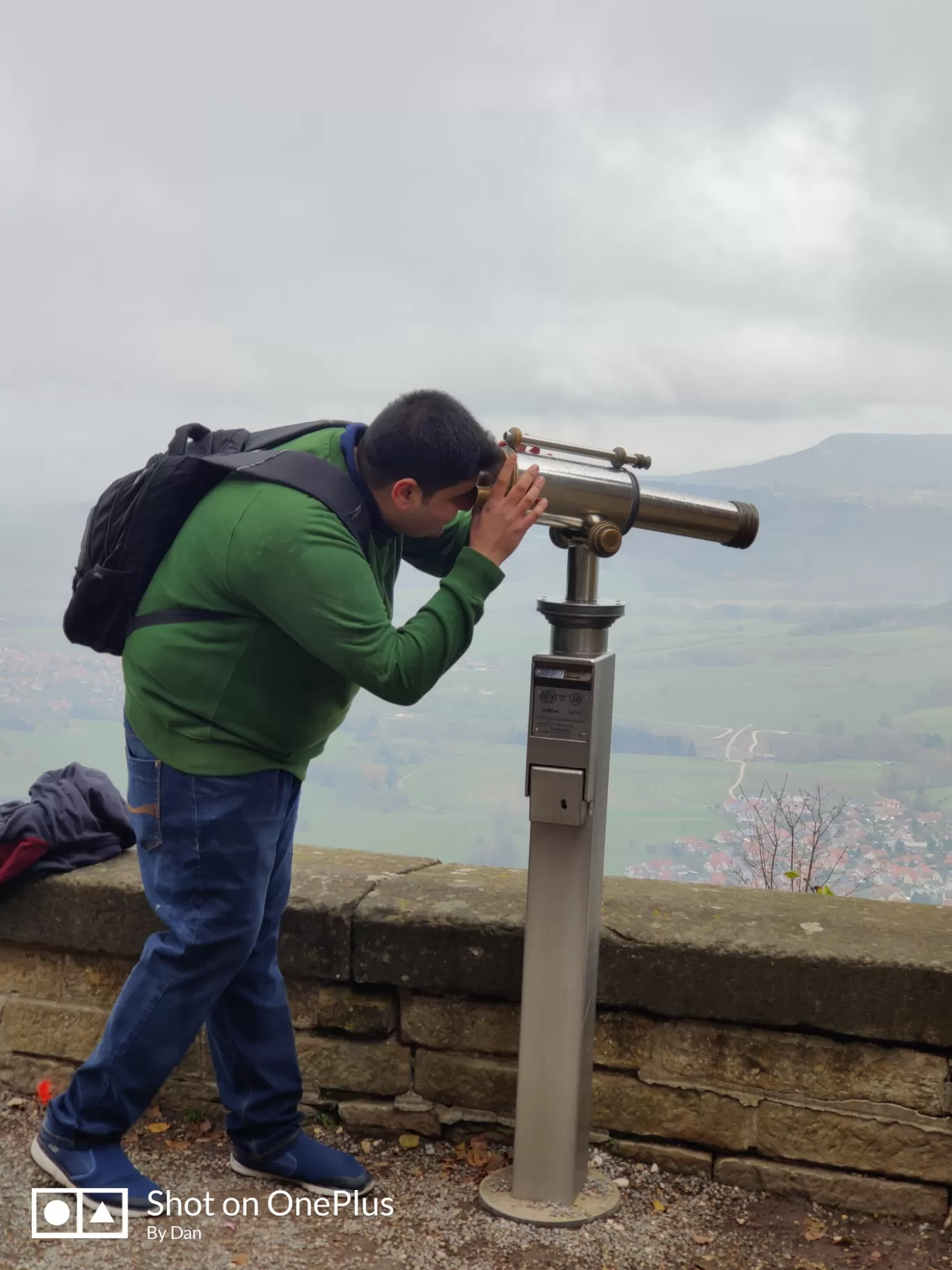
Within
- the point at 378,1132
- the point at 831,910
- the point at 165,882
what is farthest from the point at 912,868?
the point at 165,882

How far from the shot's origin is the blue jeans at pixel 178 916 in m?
2.60

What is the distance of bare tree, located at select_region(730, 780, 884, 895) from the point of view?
5133 mm

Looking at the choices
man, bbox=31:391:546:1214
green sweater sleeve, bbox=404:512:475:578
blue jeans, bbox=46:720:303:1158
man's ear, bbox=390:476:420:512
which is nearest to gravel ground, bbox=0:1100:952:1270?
man, bbox=31:391:546:1214

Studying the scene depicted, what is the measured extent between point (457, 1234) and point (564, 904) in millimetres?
769

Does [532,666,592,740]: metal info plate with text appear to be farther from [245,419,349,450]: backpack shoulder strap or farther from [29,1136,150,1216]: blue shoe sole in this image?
[29,1136,150,1216]: blue shoe sole

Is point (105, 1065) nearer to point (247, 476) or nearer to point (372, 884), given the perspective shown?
point (372, 884)

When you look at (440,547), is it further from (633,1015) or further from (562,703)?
(633,1015)

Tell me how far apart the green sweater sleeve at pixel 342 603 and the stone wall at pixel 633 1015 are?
0.86 metres

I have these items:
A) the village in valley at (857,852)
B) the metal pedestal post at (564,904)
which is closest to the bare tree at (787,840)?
the village in valley at (857,852)

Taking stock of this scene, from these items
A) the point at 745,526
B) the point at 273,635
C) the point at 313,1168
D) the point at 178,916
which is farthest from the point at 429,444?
the point at 313,1168

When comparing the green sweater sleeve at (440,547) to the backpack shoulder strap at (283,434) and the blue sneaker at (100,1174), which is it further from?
the blue sneaker at (100,1174)

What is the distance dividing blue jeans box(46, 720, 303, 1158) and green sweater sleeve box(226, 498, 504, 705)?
41 cm

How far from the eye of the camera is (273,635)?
100 inches

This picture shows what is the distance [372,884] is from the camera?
3.22 metres
